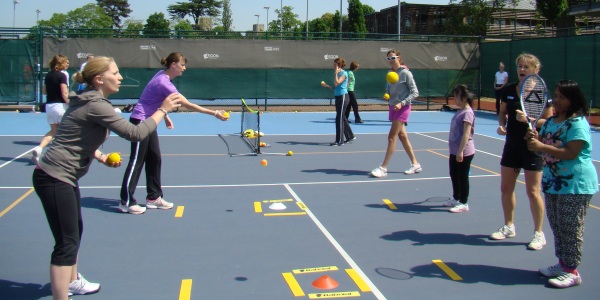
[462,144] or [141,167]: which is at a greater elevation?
[462,144]

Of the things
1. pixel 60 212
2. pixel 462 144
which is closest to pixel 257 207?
pixel 462 144

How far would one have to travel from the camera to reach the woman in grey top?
3.80m

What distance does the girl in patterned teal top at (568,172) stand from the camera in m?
4.54

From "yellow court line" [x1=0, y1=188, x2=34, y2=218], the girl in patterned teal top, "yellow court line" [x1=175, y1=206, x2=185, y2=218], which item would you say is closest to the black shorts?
the girl in patterned teal top

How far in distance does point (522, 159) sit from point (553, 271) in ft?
3.71

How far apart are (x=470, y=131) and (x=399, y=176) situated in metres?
2.62

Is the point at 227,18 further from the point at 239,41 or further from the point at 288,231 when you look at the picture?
the point at 288,231

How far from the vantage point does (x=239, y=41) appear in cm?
2125

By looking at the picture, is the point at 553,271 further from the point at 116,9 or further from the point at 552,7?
the point at 116,9

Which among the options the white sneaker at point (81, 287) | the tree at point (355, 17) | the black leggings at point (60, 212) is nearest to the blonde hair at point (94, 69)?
the black leggings at point (60, 212)

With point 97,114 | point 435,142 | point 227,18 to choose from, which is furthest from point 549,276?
point 227,18

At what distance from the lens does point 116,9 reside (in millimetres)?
98250

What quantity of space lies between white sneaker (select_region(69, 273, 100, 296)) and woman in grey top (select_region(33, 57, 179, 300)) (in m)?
0.58

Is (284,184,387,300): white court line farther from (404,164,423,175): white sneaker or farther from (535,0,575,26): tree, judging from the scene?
(535,0,575,26): tree
